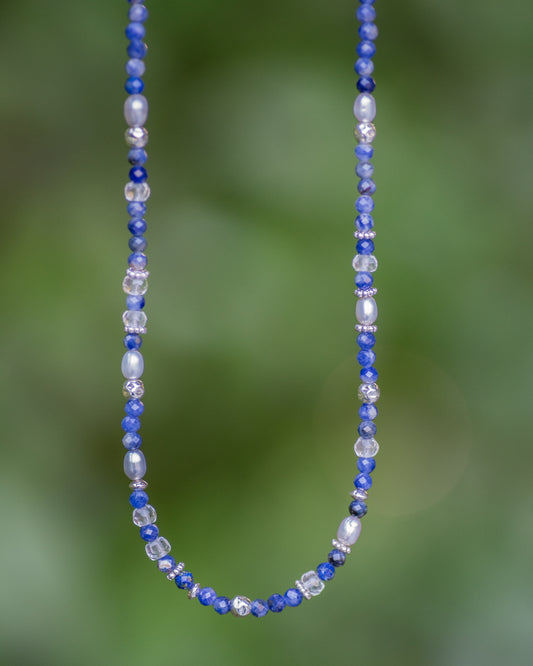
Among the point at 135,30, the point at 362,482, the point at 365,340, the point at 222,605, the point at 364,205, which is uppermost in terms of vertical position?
the point at 135,30

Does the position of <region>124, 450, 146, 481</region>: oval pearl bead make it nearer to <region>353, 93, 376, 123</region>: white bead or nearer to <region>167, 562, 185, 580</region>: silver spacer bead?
<region>167, 562, 185, 580</region>: silver spacer bead

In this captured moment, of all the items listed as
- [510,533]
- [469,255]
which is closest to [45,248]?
[469,255]

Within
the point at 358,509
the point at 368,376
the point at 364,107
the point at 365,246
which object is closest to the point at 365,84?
the point at 364,107

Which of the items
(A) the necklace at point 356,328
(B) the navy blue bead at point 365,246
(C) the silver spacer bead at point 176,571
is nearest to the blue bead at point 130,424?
(A) the necklace at point 356,328

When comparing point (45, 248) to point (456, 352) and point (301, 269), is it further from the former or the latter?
point (456, 352)

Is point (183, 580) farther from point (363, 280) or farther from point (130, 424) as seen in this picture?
point (363, 280)
